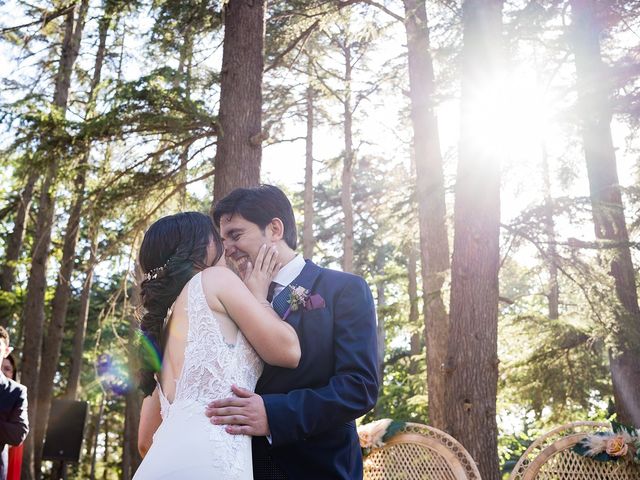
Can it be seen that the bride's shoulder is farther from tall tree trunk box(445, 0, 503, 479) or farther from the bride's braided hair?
tall tree trunk box(445, 0, 503, 479)

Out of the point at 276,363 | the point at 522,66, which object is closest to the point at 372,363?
the point at 276,363

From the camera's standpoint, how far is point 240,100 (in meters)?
6.33

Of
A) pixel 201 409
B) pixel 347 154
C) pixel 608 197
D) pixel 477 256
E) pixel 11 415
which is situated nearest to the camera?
pixel 201 409

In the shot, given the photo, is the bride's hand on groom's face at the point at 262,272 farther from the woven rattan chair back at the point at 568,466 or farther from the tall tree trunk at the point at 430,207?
the tall tree trunk at the point at 430,207

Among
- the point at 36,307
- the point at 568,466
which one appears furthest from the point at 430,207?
the point at 36,307

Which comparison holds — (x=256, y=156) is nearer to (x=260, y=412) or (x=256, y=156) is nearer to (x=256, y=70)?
(x=256, y=70)

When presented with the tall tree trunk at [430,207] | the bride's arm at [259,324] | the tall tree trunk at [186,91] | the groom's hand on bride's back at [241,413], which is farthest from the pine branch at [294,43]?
the groom's hand on bride's back at [241,413]

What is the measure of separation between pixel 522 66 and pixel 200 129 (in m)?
4.72

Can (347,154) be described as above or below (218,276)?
above

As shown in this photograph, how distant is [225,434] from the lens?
6.48ft

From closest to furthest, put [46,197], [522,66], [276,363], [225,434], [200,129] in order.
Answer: [225,434] → [276,363] → [200,129] → [522,66] → [46,197]

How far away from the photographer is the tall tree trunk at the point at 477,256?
5.34 metres

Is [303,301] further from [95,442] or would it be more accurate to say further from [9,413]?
[95,442]

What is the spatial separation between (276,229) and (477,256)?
3.48m
